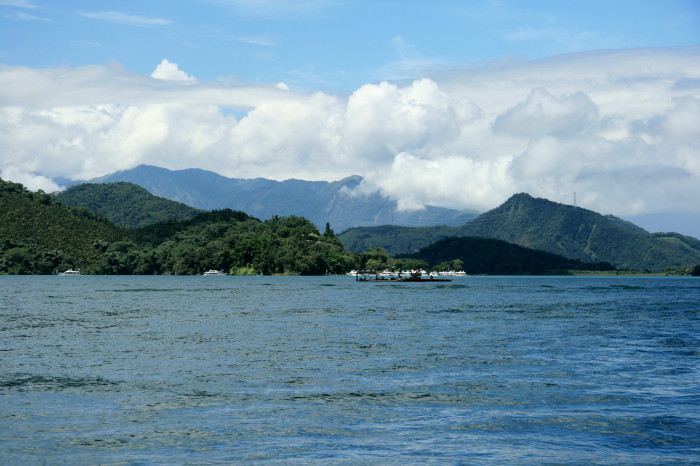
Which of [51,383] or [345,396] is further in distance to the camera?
[51,383]

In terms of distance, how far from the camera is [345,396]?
3509cm

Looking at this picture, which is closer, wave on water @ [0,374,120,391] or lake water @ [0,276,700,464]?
lake water @ [0,276,700,464]

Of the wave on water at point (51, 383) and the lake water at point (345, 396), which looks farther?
the wave on water at point (51, 383)

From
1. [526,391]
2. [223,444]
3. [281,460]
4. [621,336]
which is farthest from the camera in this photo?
[621,336]

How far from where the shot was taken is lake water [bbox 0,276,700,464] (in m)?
25.7

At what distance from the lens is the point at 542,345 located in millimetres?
58406

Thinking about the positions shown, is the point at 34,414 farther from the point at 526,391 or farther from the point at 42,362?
the point at 526,391

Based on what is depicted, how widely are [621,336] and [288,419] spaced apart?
151ft

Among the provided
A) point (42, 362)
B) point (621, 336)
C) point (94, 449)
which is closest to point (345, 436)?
point (94, 449)

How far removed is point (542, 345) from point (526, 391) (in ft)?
74.2

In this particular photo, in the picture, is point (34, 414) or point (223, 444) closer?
point (223, 444)

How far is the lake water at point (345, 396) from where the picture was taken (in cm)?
2572

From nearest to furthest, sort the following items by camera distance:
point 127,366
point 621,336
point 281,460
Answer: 1. point 281,460
2. point 127,366
3. point 621,336

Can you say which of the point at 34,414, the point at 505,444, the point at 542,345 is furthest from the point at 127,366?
the point at 542,345
